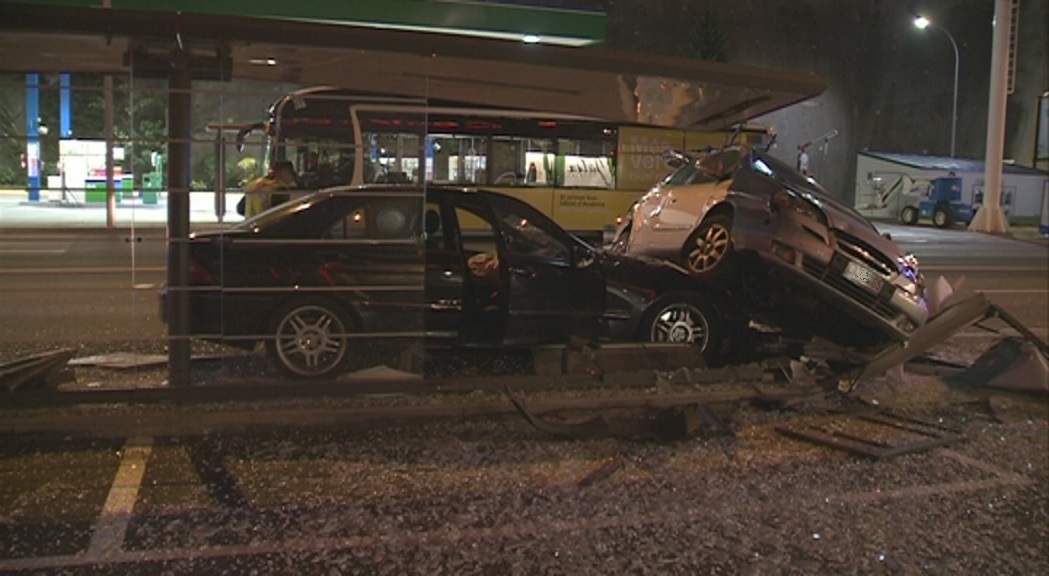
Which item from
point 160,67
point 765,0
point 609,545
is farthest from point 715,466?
point 765,0

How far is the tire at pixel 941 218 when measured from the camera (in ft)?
128

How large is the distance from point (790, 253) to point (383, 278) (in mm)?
3323

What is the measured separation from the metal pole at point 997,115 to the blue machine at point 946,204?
6.11 metres

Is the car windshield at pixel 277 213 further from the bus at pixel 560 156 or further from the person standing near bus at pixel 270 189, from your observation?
the bus at pixel 560 156

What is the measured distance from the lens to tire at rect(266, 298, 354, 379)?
21.4 ft

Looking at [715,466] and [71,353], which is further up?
[71,353]

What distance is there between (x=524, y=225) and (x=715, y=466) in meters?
2.99

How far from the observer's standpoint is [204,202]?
20.9ft

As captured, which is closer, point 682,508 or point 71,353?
point 682,508

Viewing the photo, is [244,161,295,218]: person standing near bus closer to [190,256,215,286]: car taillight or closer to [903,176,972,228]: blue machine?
[190,256,215,286]: car taillight

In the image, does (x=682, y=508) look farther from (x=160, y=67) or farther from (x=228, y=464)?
(x=160, y=67)

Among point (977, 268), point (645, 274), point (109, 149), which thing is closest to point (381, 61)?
point (109, 149)

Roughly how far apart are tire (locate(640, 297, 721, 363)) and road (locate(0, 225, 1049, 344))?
2.38 m

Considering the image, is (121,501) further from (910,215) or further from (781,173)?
(910,215)
